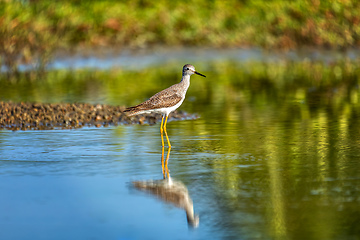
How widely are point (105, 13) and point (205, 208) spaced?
25.4m

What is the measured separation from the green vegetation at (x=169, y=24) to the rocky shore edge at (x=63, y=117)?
1048 cm

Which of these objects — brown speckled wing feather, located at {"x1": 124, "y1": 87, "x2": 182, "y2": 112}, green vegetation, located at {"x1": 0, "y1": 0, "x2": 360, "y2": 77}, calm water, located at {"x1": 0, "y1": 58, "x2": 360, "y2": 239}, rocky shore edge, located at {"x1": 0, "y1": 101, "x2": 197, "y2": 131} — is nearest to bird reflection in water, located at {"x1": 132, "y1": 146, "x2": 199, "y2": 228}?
calm water, located at {"x1": 0, "y1": 58, "x2": 360, "y2": 239}

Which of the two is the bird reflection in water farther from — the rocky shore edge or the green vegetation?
the green vegetation

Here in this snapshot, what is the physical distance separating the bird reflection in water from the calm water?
82mm

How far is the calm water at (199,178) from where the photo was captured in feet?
22.5

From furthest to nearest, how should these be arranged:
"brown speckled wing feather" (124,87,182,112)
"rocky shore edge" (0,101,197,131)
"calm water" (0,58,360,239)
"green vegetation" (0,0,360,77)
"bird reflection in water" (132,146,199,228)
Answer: "green vegetation" (0,0,360,77)
"rocky shore edge" (0,101,197,131)
"brown speckled wing feather" (124,87,182,112)
"bird reflection in water" (132,146,199,228)
"calm water" (0,58,360,239)

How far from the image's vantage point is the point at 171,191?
26.9 feet

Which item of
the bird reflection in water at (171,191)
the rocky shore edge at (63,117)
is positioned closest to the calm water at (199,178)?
the bird reflection in water at (171,191)

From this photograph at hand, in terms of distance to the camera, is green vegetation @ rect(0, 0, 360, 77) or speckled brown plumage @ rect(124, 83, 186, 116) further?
green vegetation @ rect(0, 0, 360, 77)

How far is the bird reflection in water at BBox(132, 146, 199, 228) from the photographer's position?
7285mm

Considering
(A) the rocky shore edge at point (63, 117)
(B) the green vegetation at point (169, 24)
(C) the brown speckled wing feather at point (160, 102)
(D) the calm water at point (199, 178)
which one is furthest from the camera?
(B) the green vegetation at point (169, 24)

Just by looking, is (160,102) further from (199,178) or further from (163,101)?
(199,178)

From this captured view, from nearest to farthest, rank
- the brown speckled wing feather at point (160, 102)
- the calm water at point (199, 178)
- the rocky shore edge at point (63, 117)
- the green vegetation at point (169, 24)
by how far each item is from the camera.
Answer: the calm water at point (199, 178)
the brown speckled wing feather at point (160, 102)
the rocky shore edge at point (63, 117)
the green vegetation at point (169, 24)

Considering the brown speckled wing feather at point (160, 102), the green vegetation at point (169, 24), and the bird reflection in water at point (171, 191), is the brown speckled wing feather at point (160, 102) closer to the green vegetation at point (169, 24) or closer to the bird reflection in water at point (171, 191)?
the bird reflection in water at point (171, 191)
